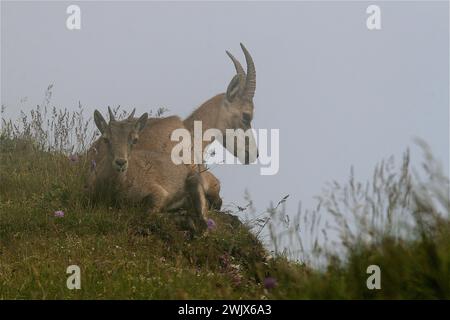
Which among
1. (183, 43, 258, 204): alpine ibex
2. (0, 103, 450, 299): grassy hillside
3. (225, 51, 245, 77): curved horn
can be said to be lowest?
(0, 103, 450, 299): grassy hillside

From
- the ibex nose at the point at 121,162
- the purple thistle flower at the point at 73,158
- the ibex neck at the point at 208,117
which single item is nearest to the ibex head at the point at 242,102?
the ibex neck at the point at 208,117

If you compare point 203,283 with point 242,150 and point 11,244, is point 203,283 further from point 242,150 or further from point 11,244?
point 242,150

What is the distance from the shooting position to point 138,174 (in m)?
13.6

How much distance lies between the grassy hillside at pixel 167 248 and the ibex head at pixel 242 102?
175cm

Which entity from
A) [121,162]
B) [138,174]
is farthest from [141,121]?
[121,162]

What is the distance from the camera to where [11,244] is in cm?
1222

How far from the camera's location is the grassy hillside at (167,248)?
6.36m

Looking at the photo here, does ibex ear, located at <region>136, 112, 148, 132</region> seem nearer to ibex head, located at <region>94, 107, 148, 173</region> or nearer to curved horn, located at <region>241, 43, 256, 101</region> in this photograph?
ibex head, located at <region>94, 107, 148, 173</region>

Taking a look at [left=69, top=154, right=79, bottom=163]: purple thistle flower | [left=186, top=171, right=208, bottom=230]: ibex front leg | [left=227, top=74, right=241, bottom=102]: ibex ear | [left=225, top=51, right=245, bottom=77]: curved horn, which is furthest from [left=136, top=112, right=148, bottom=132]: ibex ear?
[left=225, top=51, right=245, bottom=77]: curved horn

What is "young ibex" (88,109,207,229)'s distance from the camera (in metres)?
13.2

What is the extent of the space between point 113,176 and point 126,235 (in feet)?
4.42

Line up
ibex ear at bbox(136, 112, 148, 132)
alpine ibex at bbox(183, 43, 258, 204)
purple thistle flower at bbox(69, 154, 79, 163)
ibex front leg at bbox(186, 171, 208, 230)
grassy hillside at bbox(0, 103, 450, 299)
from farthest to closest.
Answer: alpine ibex at bbox(183, 43, 258, 204)
purple thistle flower at bbox(69, 154, 79, 163)
ibex front leg at bbox(186, 171, 208, 230)
ibex ear at bbox(136, 112, 148, 132)
grassy hillside at bbox(0, 103, 450, 299)

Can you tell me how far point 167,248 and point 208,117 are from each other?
4428 mm

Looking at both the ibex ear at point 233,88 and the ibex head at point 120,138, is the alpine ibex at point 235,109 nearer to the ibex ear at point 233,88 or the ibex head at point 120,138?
the ibex ear at point 233,88
